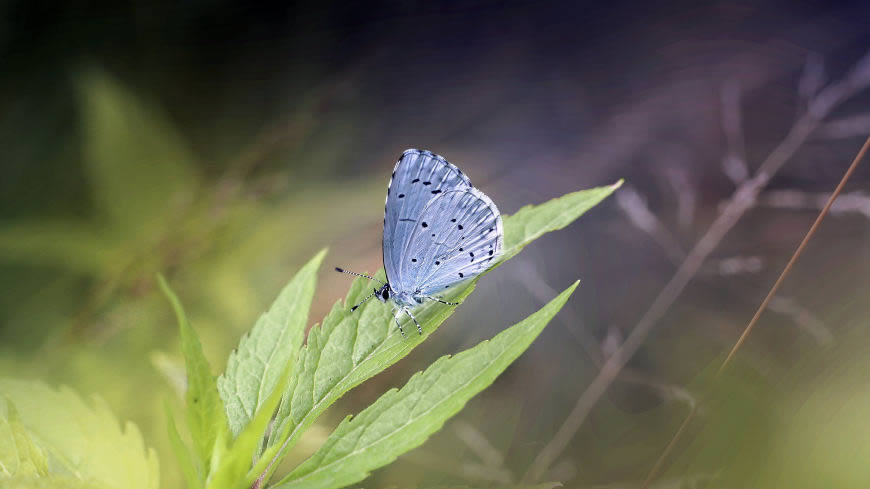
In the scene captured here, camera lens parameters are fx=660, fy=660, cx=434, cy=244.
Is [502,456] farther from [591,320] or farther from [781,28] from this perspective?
[781,28]

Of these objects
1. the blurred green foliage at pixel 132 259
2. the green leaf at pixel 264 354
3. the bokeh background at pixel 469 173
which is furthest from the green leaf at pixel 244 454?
the blurred green foliage at pixel 132 259

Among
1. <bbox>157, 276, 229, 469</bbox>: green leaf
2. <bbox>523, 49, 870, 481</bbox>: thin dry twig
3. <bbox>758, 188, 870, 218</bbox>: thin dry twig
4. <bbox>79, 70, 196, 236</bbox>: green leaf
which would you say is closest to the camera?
<bbox>157, 276, 229, 469</bbox>: green leaf

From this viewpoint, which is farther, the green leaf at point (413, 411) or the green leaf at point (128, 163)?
the green leaf at point (128, 163)

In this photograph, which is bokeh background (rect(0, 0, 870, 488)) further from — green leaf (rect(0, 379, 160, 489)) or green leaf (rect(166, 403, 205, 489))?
green leaf (rect(166, 403, 205, 489))

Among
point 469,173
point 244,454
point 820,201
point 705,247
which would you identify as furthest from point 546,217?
point 469,173

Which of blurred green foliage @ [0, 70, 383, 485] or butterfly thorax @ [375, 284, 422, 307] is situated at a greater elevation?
blurred green foliage @ [0, 70, 383, 485]

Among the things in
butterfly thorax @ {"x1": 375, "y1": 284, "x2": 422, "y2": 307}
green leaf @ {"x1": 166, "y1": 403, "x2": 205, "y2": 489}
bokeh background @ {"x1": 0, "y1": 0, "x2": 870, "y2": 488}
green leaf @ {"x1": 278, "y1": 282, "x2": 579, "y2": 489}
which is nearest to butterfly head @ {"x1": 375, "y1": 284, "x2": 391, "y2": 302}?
butterfly thorax @ {"x1": 375, "y1": 284, "x2": 422, "y2": 307}

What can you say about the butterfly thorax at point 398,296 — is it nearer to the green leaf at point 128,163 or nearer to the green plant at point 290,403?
the green plant at point 290,403

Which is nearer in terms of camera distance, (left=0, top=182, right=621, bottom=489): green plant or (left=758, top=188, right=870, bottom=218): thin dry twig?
(left=0, top=182, right=621, bottom=489): green plant
